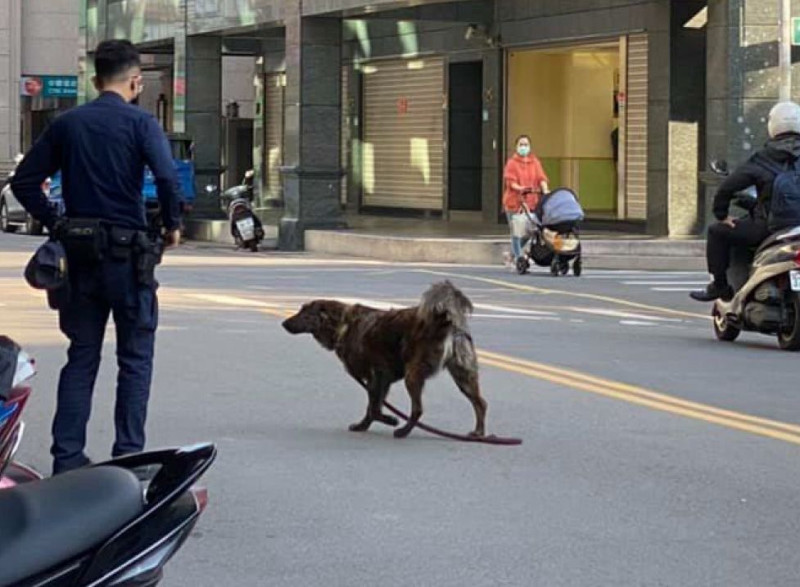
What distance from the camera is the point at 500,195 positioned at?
33.6m

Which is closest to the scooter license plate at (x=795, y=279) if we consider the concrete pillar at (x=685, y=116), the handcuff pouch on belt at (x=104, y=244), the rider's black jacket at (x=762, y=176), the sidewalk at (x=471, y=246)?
the rider's black jacket at (x=762, y=176)

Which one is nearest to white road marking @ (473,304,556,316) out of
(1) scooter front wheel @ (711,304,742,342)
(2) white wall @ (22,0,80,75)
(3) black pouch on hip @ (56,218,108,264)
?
(1) scooter front wheel @ (711,304,742,342)

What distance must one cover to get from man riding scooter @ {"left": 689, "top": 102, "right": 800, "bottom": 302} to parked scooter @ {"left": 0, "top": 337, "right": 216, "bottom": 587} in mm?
9796

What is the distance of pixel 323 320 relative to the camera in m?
9.25

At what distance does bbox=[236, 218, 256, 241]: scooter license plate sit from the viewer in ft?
96.5

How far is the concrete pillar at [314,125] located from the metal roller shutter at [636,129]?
5293mm

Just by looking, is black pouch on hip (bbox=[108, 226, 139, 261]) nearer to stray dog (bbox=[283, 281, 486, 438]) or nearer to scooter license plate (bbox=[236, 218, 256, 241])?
stray dog (bbox=[283, 281, 486, 438])

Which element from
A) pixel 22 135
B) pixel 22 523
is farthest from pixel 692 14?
pixel 22 135

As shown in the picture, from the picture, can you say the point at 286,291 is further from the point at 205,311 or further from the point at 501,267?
the point at 501,267

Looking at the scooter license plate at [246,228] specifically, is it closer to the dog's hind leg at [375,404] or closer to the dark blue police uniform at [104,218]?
the dog's hind leg at [375,404]

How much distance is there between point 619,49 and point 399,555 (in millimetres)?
24517

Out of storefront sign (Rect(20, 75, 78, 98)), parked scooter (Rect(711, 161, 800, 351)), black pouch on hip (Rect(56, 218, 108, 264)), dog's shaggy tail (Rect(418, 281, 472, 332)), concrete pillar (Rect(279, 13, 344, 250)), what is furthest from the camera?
storefront sign (Rect(20, 75, 78, 98))

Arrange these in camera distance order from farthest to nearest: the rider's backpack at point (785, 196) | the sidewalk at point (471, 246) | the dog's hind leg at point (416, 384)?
1. the sidewalk at point (471, 246)
2. the rider's backpack at point (785, 196)
3. the dog's hind leg at point (416, 384)

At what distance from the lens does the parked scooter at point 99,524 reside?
3840mm
